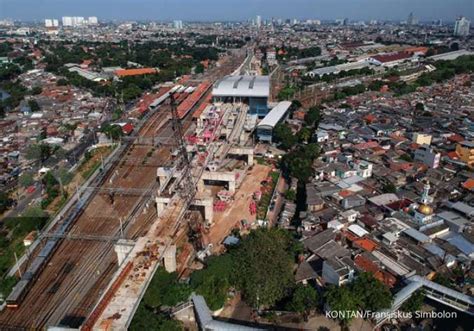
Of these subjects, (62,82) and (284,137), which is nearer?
(284,137)

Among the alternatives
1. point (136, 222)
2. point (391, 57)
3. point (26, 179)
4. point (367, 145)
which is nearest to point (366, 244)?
point (136, 222)

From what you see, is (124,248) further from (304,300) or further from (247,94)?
(247,94)

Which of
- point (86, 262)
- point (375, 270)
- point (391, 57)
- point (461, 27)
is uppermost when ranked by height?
point (461, 27)

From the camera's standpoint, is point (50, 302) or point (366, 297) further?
point (50, 302)

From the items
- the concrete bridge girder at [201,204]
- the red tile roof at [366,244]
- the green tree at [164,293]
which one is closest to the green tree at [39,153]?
the concrete bridge girder at [201,204]

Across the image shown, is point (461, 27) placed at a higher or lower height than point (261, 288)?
higher

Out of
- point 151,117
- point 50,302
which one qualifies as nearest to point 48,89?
point 151,117

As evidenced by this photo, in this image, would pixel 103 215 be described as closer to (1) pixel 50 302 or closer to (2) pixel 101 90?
(1) pixel 50 302
